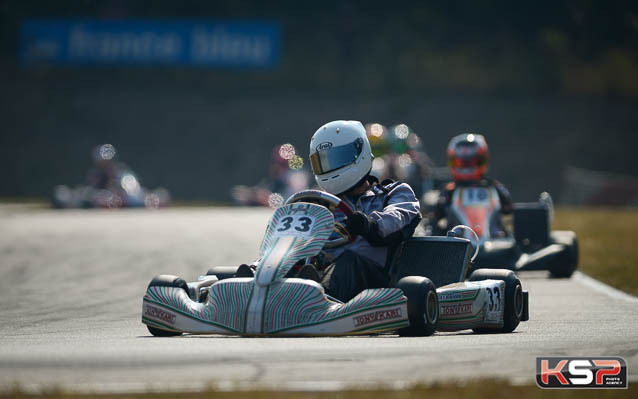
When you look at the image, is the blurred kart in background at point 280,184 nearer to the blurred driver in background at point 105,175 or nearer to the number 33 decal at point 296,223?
the blurred driver in background at point 105,175

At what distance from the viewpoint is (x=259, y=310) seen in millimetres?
5867

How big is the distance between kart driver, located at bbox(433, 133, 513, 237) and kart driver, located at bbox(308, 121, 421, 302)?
5.52 meters

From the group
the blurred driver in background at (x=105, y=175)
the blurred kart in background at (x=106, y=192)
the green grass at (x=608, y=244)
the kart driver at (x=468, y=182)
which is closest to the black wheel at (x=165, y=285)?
the green grass at (x=608, y=244)

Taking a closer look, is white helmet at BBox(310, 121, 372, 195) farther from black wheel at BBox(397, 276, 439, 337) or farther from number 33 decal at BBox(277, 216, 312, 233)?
black wheel at BBox(397, 276, 439, 337)

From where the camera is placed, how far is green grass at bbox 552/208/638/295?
11.9m

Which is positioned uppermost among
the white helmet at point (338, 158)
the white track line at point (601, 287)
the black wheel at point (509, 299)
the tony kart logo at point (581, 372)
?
the white helmet at point (338, 158)

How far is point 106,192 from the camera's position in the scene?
30156 millimetres

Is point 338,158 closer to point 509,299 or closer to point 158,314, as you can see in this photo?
point 509,299

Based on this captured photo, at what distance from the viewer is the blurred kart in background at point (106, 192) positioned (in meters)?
29.7

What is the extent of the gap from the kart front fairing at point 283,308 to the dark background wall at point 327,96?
1330 inches

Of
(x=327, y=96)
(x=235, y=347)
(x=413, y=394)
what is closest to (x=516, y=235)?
(x=235, y=347)

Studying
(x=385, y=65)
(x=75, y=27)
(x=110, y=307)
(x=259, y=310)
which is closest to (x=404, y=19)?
(x=385, y=65)

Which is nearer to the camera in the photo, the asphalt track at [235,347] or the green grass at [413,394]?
the green grass at [413,394]

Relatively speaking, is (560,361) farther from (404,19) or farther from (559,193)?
(404,19)
